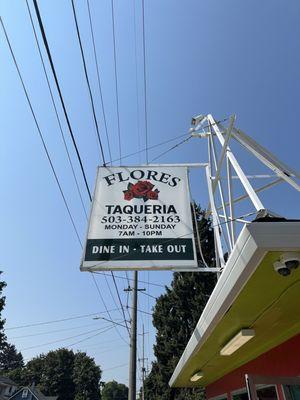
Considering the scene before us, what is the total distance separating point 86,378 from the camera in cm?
6781

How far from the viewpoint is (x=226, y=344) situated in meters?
5.66

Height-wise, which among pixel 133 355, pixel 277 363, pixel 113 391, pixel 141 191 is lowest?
pixel 277 363

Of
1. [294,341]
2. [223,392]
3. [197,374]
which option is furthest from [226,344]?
[223,392]

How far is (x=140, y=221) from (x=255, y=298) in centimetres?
239

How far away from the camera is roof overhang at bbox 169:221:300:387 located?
2643 millimetres

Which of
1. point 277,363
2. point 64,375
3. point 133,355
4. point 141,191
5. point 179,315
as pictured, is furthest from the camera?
point 64,375

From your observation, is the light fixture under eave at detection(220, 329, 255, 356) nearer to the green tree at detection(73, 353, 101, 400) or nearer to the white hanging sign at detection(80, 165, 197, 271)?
the white hanging sign at detection(80, 165, 197, 271)

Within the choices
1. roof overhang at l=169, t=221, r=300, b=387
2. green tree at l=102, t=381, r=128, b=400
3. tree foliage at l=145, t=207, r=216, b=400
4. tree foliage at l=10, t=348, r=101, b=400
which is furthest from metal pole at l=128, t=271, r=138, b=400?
green tree at l=102, t=381, r=128, b=400

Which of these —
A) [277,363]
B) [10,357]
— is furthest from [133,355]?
[10,357]

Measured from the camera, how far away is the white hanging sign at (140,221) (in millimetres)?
5086

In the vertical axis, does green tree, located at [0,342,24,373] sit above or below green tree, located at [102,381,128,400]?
above

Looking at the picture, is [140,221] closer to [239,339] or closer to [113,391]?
[239,339]

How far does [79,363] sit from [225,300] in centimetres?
7602

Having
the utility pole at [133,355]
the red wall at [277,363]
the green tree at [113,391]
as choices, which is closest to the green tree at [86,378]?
the green tree at [113,391]
